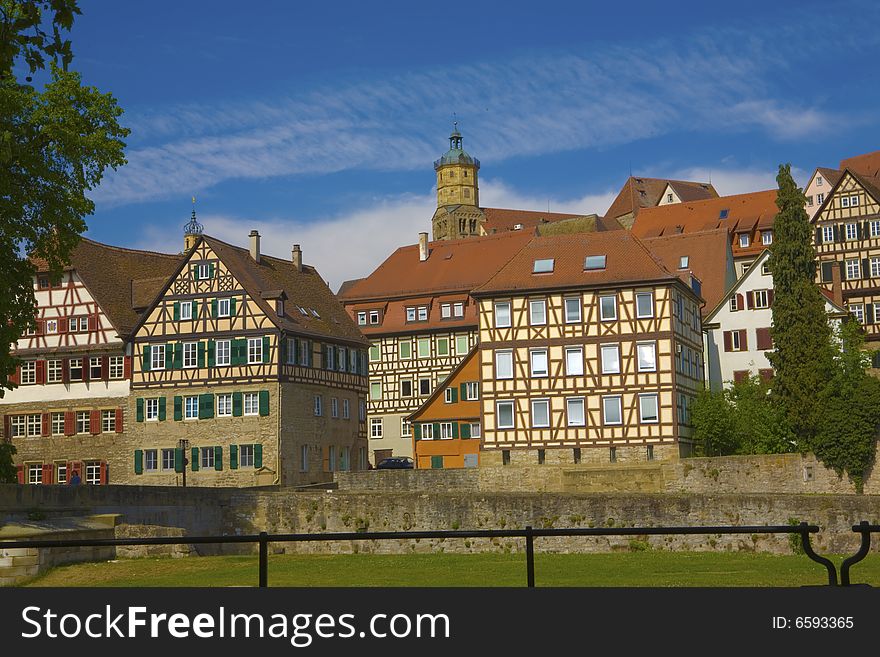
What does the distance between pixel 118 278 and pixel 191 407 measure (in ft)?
27.2

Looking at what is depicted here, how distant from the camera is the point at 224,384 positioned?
58.2m

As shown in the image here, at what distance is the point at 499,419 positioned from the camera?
5344 cm

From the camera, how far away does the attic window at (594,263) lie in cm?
5381

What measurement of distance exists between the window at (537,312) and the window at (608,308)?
2.30m

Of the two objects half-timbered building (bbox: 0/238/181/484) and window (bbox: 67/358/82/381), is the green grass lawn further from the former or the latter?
window (bbox: 67/358/82/381)

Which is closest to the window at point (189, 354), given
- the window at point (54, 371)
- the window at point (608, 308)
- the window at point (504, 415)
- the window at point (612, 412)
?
the window at point (54, 371)

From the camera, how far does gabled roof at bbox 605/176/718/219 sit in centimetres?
10650

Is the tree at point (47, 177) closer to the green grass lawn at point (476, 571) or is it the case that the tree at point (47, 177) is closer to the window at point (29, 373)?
the green grass lawn at point (476, 571)

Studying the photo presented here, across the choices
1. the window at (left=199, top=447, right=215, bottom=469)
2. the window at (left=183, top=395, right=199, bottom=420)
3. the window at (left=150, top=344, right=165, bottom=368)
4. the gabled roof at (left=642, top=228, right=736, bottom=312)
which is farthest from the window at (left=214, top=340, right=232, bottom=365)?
the gabled roof at (left=642, top=228, right=736, bottom=312)

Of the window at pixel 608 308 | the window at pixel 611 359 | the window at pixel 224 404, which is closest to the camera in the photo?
the window at pixel 611 359

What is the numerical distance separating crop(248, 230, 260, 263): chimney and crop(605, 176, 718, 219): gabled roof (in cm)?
4825

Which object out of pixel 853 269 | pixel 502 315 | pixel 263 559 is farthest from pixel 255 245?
pixel 263 559

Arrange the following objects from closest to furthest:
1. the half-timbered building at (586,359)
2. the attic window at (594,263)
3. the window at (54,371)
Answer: the half-timbered building at (586,359)
the attic window at (594,263)
the window at (54,371)

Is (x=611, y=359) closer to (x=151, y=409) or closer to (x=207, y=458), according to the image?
(x=207, y=458)
